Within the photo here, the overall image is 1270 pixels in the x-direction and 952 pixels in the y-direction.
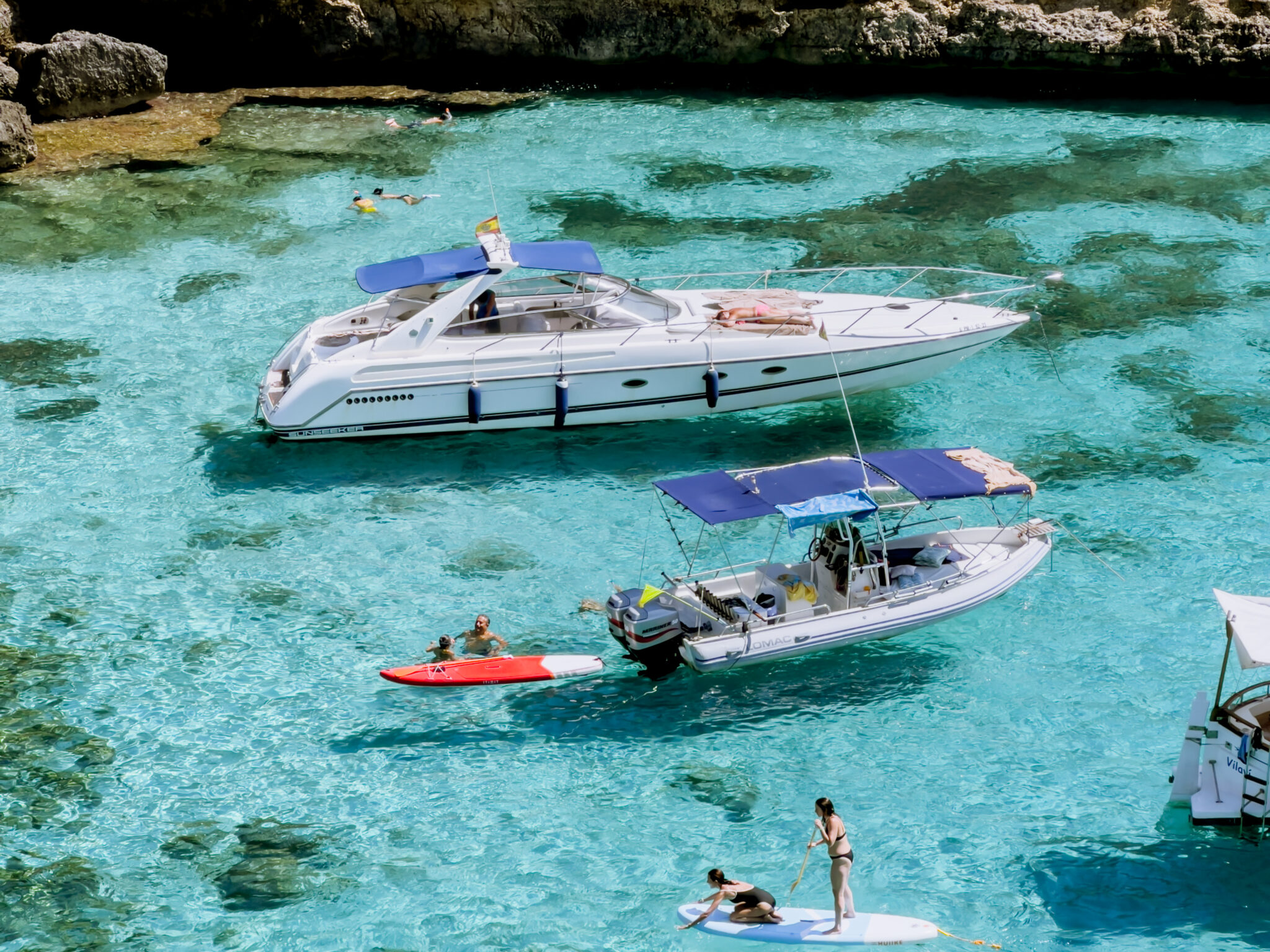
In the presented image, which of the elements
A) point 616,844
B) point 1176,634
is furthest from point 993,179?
point 616,844

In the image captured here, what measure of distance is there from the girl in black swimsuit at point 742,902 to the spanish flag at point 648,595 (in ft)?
10.8

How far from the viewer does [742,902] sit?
34.3 ft

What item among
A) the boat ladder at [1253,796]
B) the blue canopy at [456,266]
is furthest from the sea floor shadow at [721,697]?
the blue canopy at [456,266]

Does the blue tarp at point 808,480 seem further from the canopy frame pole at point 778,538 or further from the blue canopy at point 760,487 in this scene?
the canopy frame pole at point 778,538

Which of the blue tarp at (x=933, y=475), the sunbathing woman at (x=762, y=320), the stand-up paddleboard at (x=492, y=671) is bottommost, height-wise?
the stand-up paddleboard at (x=492, y=671)

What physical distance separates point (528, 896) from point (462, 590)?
468 cm

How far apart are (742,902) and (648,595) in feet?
11.4

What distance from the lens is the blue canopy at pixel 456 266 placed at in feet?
58.6

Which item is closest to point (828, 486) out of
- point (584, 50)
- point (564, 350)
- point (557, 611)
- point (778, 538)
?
point (778, 538)

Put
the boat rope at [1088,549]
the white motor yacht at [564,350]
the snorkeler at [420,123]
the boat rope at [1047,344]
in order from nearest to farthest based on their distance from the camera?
the boat rope at [1088,549] < the white motor yacht at [564,350] < the boat rope at [1047,344] < the snorkeler at [420,123]

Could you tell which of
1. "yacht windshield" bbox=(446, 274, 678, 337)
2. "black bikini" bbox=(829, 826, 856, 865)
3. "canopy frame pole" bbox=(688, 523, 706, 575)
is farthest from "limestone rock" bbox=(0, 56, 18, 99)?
"black bikini" bbox=(829, 826, 856, 865)

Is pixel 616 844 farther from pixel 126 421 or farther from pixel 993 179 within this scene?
pixel 993 179

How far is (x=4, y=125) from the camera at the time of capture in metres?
25.9

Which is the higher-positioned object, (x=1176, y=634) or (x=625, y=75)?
(x=625, y=75)
